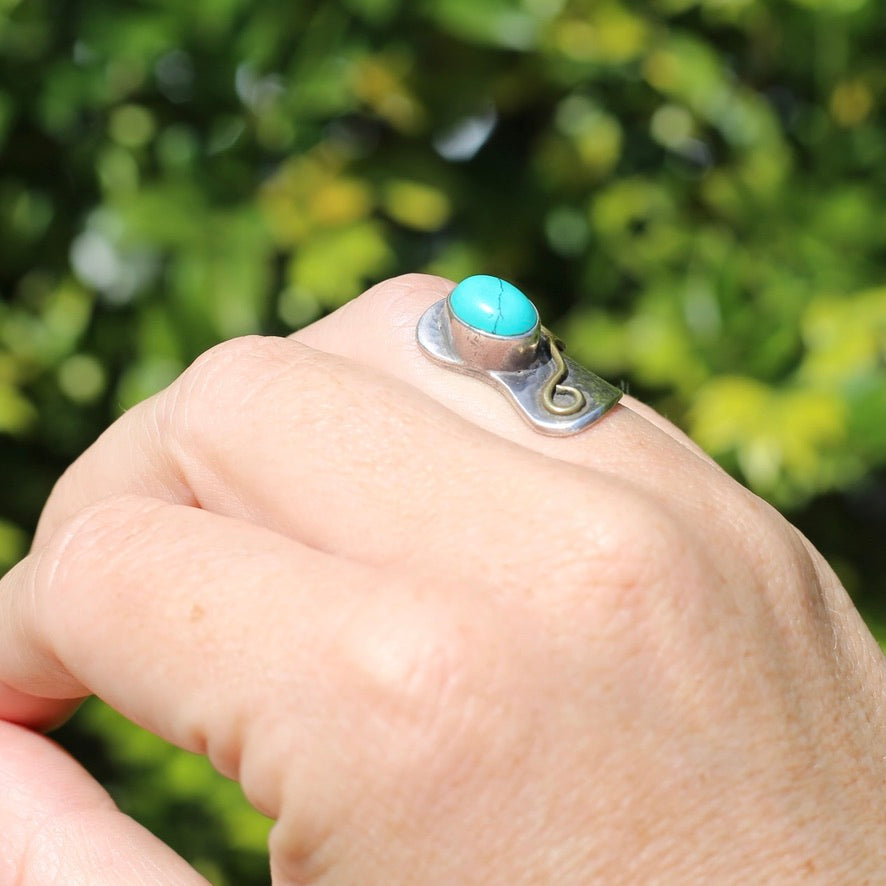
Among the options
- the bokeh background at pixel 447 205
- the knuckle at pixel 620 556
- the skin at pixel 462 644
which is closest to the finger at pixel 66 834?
the skin at pixel 462 644

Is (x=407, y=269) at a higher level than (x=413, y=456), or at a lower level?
lower

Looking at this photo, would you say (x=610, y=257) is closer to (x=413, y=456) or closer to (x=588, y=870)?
(x=413, y=456)

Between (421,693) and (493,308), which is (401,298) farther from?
(421,693)

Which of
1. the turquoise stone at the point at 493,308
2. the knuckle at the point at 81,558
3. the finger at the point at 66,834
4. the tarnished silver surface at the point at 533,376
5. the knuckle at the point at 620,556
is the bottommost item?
the finger at the point at 66,834

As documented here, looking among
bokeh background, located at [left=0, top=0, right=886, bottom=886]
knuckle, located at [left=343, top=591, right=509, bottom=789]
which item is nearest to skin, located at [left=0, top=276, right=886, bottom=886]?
knuckle, located at [left=343, top=591, right=509, bottom=789]

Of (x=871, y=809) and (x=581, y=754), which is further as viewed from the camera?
(x=871, y=809)

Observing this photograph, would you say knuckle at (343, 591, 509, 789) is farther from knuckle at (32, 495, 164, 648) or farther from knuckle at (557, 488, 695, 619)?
knuckle at (32, 495, 164, 648)

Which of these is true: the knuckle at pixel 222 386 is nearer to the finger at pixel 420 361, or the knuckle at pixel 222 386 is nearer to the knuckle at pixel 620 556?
the finger at pixel 420 361

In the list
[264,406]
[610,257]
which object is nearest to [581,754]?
[264,406]
